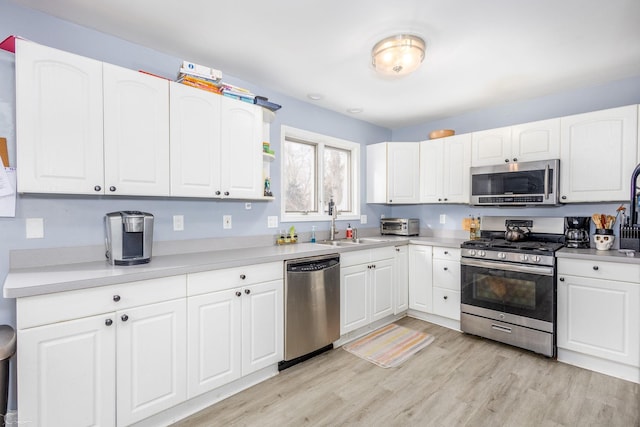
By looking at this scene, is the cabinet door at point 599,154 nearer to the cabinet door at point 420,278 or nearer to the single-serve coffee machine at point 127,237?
the cabinet door at point 420,278

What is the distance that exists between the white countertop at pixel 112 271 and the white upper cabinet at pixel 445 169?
2038mm

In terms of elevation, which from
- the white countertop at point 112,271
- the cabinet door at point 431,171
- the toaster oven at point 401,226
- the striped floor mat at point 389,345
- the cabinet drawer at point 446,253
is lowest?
the striped floor mat at point 389,345

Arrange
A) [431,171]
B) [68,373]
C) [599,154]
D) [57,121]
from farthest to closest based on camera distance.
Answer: [431,171]
[599,154]
[57,121]
[68,373]

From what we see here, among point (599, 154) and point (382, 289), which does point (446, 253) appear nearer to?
point (382, 289)

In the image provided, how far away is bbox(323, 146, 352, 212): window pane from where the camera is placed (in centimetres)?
375

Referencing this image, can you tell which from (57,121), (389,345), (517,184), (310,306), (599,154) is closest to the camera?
(57,121)

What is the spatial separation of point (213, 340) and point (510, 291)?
2585mm

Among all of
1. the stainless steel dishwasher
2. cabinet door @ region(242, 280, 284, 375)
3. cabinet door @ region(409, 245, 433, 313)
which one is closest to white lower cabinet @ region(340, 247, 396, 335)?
the stainless steel dishwasher

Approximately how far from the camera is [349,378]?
7.66 feet

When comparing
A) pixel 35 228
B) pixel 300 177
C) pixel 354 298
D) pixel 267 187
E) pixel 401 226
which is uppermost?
pixel 300 177

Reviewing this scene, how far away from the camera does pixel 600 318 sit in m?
2.39

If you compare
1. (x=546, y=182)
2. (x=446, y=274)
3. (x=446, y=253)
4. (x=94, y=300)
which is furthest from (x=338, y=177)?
(x=94, y=300)

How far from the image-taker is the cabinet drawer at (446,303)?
127 inches

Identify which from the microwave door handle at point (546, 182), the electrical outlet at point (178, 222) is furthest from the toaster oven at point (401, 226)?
the electrical outlet at point (178, 222)
